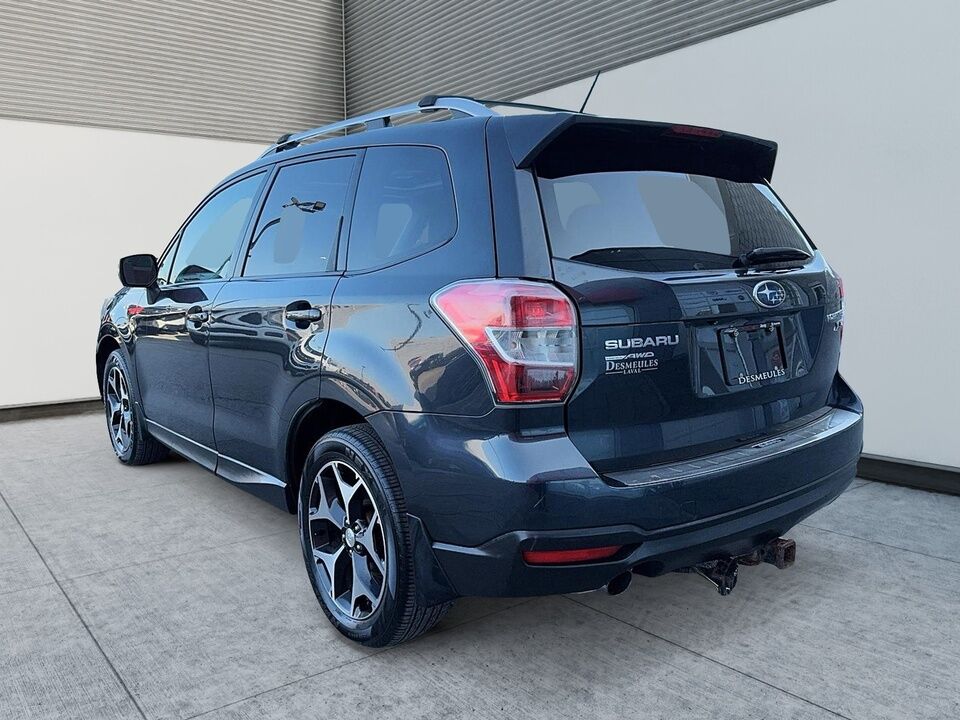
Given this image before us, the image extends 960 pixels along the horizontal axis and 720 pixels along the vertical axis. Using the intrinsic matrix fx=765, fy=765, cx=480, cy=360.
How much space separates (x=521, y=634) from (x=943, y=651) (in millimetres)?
1445

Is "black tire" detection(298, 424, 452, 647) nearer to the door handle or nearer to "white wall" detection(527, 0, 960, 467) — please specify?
the door handle

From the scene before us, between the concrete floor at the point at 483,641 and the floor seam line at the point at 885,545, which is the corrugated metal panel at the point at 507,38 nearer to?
the floor seam line at the point at 885,545

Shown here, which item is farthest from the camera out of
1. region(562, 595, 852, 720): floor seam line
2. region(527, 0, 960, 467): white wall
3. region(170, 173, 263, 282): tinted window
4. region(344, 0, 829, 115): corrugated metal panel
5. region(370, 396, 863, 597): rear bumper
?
region(344, 0, 829, 115): corrugated metal panel

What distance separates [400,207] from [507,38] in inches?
211

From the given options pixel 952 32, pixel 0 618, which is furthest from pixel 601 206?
pixel 952 32

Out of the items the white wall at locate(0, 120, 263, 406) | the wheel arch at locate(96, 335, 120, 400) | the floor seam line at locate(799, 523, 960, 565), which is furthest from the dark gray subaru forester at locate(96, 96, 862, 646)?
the white wall at locate(0, 120, 263, 406)

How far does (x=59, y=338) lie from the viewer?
7.75 meters

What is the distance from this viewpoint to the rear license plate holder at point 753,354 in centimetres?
235

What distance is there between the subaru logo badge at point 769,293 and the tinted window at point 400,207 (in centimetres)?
99

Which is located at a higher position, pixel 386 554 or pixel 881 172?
pixel 881 172

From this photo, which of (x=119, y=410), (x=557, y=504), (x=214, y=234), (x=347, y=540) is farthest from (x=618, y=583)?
(x=119, y=410)

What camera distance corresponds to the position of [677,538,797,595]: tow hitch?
2551mm

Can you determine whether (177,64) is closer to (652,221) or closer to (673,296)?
(652,221)

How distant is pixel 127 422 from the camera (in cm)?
526
